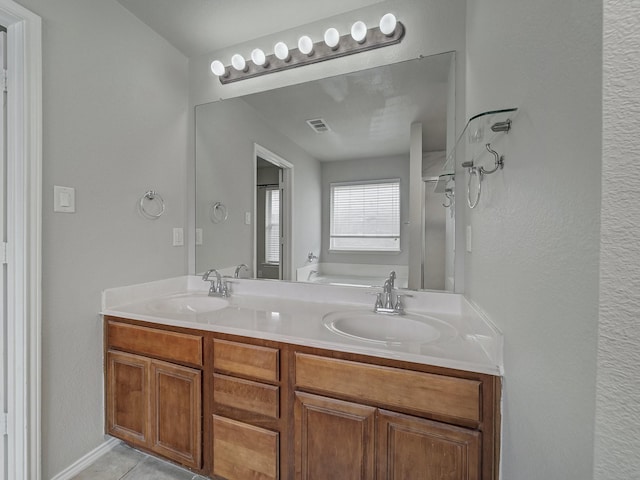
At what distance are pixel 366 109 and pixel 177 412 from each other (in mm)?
1832

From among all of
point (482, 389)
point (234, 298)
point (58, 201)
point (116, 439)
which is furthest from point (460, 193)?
point (116, 439)

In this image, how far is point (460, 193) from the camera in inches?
57.9

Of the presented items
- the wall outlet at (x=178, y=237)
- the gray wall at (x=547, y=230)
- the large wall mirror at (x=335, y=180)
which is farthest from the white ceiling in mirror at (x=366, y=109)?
the wall outlet at (x=178, y=237)

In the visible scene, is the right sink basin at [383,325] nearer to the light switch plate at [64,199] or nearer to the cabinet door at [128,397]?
the cabinet door at [128,397]

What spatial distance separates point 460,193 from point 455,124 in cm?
36

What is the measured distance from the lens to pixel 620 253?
1.26 feet

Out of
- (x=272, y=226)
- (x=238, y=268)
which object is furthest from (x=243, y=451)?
(x=272, y=226)

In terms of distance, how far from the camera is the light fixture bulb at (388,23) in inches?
57.0

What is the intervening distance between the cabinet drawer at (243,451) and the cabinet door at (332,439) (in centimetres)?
12

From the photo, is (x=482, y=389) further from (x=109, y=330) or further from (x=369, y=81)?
(x=109, y=330)

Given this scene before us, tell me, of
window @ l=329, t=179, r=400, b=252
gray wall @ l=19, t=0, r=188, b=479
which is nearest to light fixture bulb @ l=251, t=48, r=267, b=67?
gray wall @ l=19, t=0, r=188, b=479

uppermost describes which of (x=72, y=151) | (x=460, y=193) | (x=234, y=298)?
(x=72, y=151)

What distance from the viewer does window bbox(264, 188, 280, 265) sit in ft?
6.06

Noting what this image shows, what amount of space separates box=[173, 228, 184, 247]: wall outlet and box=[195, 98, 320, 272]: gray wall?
117mm
